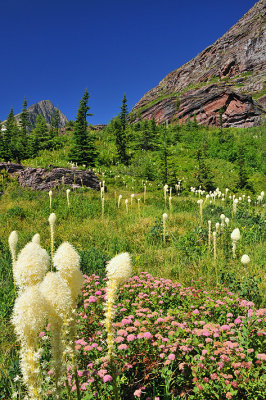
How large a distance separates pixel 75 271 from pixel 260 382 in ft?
5.92

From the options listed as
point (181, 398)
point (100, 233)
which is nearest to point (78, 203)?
point (100, 233)

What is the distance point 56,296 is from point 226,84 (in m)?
78.8

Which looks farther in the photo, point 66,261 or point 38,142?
point 38,142

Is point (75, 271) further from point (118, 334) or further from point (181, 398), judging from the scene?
point (181, 398)

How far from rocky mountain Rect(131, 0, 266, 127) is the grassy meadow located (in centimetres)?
4198

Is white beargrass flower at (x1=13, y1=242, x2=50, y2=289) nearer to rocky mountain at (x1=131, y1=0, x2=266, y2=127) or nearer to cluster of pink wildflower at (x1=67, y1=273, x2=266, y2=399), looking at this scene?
cluster of pink wildflower at (x1=67, y1=273, x2=266, y2=399)

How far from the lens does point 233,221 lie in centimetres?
727

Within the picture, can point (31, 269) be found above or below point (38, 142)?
below

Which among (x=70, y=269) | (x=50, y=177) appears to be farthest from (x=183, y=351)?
(x=50, y=177)

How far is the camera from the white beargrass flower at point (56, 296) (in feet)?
3.40

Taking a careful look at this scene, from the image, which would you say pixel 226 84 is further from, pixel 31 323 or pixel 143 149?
pixel 31 323

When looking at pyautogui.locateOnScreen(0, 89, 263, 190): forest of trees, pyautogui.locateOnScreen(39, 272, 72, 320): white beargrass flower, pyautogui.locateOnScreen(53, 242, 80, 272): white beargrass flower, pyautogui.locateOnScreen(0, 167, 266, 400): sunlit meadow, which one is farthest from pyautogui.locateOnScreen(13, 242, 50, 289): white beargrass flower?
pyautogui.locateOnScreen(0, 89, 263, 190): forest of trees

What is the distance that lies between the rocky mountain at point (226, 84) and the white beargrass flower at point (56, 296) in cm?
4740

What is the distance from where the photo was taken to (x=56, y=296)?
3.40ft
